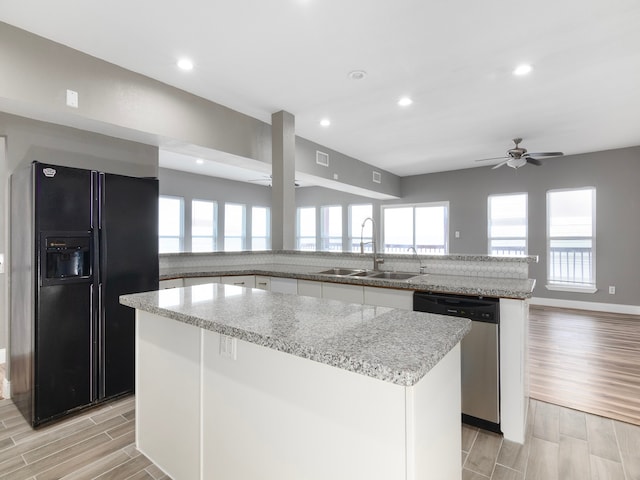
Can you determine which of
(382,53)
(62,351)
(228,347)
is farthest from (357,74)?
(62,351)

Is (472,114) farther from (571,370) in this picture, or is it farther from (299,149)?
(571,370)

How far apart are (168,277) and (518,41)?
3607mm

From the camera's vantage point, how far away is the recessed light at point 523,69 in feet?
9.78

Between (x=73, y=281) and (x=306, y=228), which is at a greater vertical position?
(x=306, y=228)

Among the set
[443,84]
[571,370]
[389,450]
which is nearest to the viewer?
[389,450]

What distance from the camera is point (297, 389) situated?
1079 millimetres

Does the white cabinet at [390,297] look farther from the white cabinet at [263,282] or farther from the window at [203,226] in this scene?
the window at [203,226]

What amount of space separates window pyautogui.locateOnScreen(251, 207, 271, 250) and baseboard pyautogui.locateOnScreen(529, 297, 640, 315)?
644 cm

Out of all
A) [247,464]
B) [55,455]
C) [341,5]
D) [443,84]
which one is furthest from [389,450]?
[443,84]

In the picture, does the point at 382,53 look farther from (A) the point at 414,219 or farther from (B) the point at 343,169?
(A) the point at 414,219

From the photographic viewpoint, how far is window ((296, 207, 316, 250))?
9.63 meters

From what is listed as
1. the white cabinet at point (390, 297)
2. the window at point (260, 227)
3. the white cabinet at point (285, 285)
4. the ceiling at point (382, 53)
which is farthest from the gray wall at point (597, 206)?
the white cabinet at point (285, 285)

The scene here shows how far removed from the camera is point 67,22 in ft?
7.57

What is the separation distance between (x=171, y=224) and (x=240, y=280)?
450 centimetres
